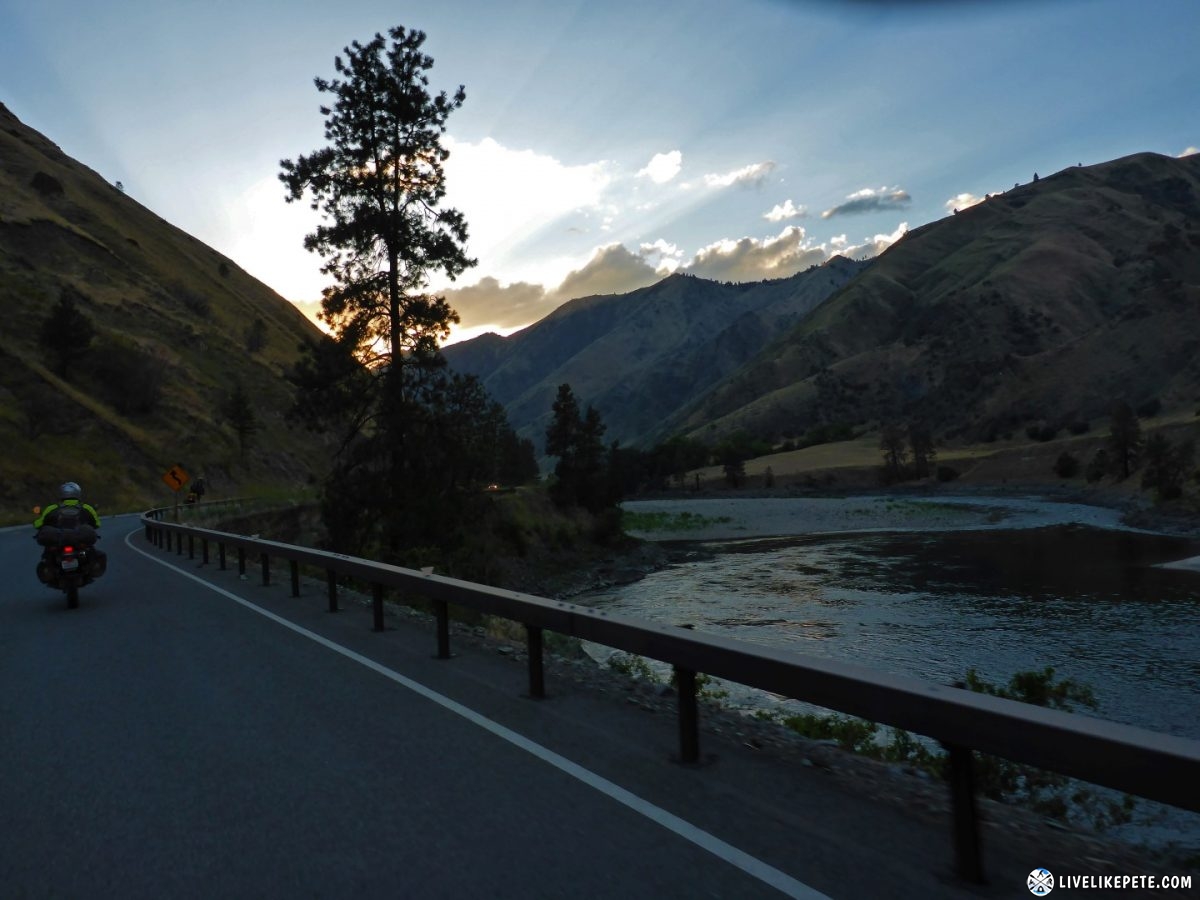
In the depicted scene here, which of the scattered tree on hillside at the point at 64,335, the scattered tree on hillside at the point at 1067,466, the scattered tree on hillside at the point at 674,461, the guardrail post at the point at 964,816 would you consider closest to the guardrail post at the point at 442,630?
the guardrail post at the point at 964,816

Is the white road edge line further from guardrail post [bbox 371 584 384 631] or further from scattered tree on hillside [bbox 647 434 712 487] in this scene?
scattered tree on hillside [bbox 647 434 712 487]

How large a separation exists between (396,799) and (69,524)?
1027 centimetres

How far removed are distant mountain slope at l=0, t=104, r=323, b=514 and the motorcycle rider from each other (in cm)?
4161

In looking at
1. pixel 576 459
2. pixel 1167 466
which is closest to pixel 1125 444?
pixel 1167 466

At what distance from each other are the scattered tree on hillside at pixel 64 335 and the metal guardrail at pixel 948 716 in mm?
68772

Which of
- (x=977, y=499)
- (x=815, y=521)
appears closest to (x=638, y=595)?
(x=815, y=521)

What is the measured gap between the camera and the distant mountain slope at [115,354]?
56.8 metres

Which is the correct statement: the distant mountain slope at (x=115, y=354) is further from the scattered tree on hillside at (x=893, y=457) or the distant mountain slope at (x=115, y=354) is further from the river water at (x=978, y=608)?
the scattered tree on hillside at (x=893, y=457)

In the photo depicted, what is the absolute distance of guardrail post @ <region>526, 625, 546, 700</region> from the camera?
7016mm

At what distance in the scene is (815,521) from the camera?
71750 millimetres

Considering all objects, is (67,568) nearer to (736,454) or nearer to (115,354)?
(115,354)

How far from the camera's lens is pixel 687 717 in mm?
5352

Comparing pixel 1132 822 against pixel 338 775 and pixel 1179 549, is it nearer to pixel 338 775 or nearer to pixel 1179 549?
pixel 338 775

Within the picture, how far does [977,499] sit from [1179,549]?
4925 centimetres
